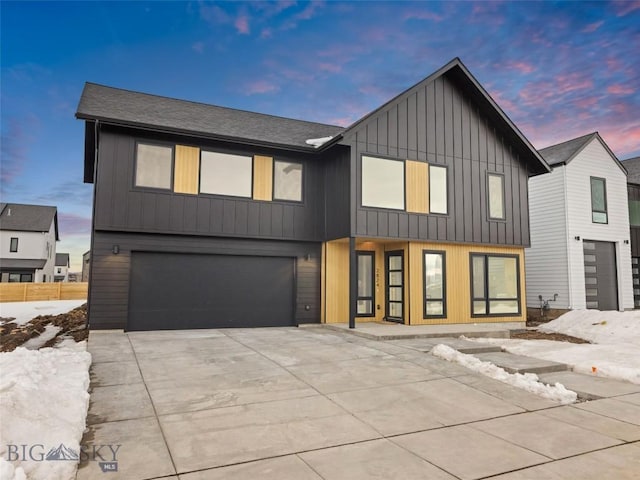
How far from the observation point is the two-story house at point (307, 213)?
9898 millimetres

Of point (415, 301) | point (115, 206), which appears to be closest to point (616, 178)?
point (415, 301)

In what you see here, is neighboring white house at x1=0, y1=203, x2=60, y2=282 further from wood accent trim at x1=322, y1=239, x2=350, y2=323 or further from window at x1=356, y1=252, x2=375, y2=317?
window at x1=356, y1=252, x2=375, y2=317

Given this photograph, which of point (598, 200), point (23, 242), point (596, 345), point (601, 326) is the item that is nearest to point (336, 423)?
point (596, 345)

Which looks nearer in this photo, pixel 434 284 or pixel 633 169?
pixel 434 284

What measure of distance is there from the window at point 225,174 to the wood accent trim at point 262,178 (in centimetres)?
13

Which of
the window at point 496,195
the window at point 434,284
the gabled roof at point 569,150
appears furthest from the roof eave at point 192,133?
the gabled roof at point 569,150

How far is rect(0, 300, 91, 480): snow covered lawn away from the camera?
9.20 feet

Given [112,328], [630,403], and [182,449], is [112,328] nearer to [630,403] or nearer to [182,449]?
[182,449]

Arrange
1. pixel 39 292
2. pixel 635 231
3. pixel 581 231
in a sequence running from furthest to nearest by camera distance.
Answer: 1. pixel 39 292
2. pixel 635 231
3. pixel 581 231

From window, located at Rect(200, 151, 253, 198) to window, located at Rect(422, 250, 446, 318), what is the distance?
515cm

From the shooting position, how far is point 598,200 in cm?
1523

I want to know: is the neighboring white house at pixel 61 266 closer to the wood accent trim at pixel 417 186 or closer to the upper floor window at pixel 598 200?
the wood accent trim at pixel 417 186

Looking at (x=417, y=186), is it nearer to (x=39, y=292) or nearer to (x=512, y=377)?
(x=512, y=377)

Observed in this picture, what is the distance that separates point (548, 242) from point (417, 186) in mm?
6755
